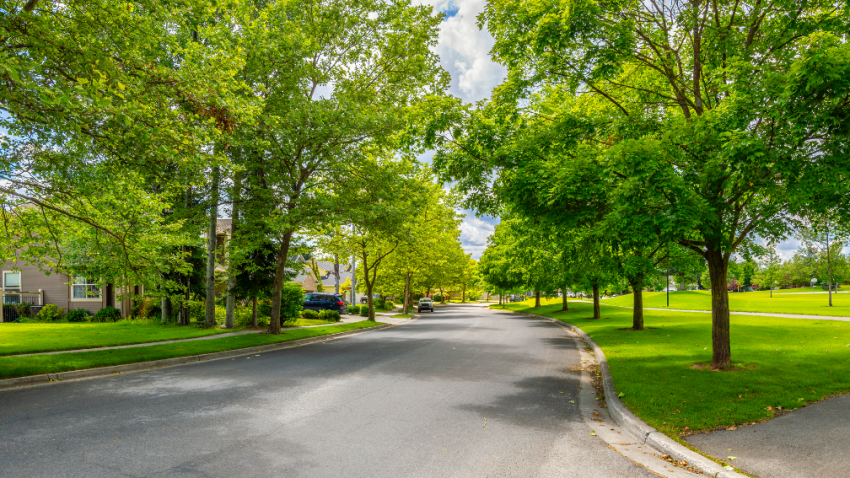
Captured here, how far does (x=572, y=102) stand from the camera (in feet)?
40.3

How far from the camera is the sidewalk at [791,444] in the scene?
4281 millimetres

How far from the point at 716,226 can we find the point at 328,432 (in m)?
6.75

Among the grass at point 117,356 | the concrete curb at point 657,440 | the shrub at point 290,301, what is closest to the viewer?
the concrete curb at point 657,440

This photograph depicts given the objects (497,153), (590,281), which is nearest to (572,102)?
(497,153)

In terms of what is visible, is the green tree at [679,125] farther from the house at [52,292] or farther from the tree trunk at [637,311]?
the house at [52,292]

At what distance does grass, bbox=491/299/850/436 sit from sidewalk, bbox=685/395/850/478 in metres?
0.28

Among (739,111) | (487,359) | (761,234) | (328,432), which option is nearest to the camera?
(328,432)

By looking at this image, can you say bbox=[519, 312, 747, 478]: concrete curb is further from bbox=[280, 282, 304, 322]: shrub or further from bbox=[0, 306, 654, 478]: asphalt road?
bbox=[280, 282, 304, 322]: shrub

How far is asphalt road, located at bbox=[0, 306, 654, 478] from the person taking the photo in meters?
4.58

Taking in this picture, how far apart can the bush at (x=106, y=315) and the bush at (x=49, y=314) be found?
221cm

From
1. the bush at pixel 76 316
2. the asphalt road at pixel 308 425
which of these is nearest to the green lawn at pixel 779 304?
the asphalt road at pixel 308 425

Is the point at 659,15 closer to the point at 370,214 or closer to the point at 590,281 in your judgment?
the point at 370,214

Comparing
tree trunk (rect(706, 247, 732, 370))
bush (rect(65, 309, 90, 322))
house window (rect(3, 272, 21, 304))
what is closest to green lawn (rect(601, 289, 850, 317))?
tree trunk (rect(706, 247, 732, 370))

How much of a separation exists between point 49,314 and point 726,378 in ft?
106
